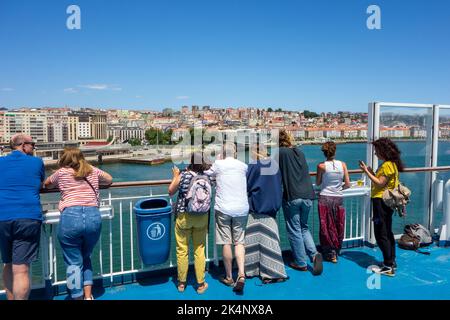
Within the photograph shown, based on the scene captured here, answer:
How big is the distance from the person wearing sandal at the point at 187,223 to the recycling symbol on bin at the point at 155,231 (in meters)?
0.18

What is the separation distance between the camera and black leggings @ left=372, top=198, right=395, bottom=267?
356 cm

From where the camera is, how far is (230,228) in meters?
3.25

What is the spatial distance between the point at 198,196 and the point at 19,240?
1.40m

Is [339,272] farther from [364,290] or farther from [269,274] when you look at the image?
[269,274]

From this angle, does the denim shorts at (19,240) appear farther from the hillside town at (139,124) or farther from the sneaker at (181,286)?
the hillside town at (139,124)

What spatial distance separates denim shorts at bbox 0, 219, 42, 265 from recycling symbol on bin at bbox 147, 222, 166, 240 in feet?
3.05

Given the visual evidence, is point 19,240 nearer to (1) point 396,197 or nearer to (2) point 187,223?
(2) point 187,223

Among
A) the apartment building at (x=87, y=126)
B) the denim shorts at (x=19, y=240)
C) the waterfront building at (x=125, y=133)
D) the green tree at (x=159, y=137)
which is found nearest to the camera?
the denim shorts at (x=19, y=240)

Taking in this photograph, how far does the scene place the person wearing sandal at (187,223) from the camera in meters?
3.13

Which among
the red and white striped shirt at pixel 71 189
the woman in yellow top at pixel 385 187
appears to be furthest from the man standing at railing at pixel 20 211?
the woman in yellow top at pixel 385 187

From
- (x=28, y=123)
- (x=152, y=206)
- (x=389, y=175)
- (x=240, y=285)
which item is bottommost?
(x=240, y=285)

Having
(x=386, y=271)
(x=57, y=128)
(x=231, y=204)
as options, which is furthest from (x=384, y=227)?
(x=57, y=128)

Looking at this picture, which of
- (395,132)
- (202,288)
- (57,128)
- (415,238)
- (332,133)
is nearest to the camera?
(202,288)

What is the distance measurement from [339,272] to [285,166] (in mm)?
1291
